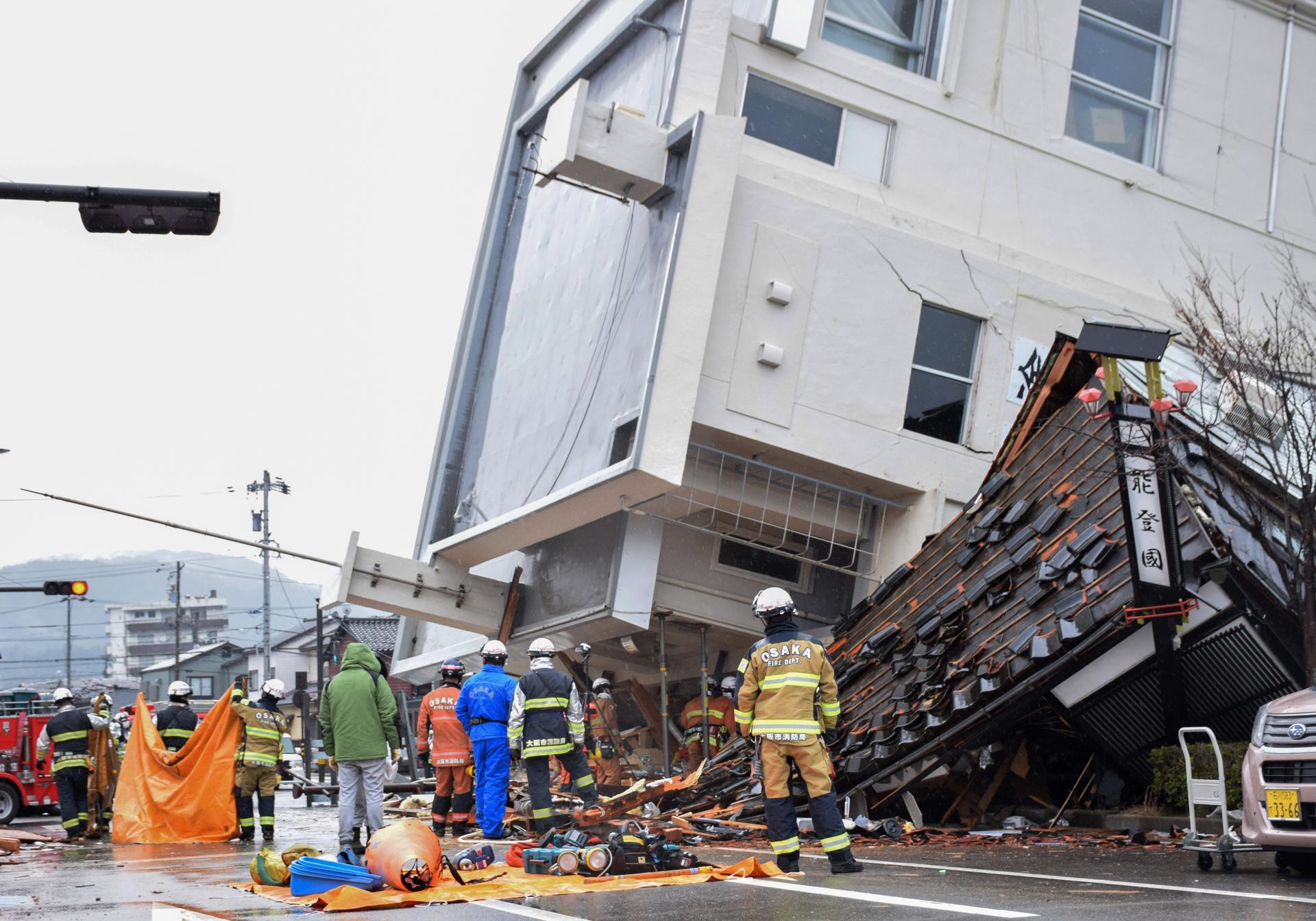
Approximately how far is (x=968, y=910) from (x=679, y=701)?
63.1ft

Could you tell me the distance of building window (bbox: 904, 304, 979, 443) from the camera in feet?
64.8

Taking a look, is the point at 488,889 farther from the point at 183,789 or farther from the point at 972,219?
the point at 972,219

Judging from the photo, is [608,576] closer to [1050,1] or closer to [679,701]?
[679,701]

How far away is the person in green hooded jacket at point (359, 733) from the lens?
12.4 meters

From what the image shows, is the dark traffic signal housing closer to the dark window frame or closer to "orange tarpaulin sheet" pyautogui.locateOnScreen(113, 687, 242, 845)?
"orange tarpaulin sheet" pyautogui.locateOnScreen(113, 687, 242, 845)

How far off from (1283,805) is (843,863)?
2695 millimetres

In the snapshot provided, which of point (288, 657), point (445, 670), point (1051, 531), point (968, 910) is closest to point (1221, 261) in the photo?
point (1051, 531)

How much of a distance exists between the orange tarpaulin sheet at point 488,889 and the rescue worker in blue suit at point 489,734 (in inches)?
138

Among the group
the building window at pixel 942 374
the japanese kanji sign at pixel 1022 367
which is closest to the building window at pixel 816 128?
the building window at pixel 942 374

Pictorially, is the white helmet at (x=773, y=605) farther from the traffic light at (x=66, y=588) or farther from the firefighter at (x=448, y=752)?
the traffic light at (x=66, y=588)

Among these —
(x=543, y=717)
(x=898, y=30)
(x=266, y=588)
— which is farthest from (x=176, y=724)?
(x=266, y=588)

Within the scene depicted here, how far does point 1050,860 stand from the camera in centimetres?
987

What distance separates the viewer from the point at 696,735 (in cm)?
2070

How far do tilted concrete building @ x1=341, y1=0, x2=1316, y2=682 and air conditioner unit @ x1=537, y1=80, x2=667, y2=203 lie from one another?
0.04m
